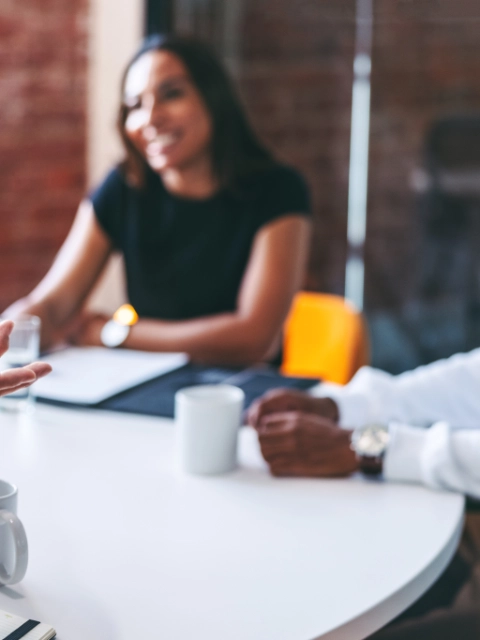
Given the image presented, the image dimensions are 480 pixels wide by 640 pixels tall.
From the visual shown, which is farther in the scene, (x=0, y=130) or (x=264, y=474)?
(x=0, y=130)

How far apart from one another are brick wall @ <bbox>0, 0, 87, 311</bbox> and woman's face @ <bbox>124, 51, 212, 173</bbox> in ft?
3.12

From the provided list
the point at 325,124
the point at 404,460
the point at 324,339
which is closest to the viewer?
the point at 404,460

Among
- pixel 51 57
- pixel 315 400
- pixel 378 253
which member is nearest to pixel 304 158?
pixel 378 253

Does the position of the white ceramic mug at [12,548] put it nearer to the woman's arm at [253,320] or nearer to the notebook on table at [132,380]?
the notebook on table at [132,380]

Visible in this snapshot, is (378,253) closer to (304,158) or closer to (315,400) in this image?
(304,158)

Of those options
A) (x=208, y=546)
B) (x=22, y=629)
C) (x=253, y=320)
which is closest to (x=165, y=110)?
(x=253, y=320)

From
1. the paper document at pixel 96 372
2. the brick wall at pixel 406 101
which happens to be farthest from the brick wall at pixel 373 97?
the paper document at pixel 96 372

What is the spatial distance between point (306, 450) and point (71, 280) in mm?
1160

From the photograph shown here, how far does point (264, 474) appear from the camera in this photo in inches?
39.8

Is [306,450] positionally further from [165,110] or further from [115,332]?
[165,110]

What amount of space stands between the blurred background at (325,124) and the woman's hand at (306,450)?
6.32ft

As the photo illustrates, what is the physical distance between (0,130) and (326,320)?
156 centimetres

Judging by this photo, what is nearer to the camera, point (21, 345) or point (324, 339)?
point (21, 345)

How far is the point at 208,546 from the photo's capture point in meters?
0.79
